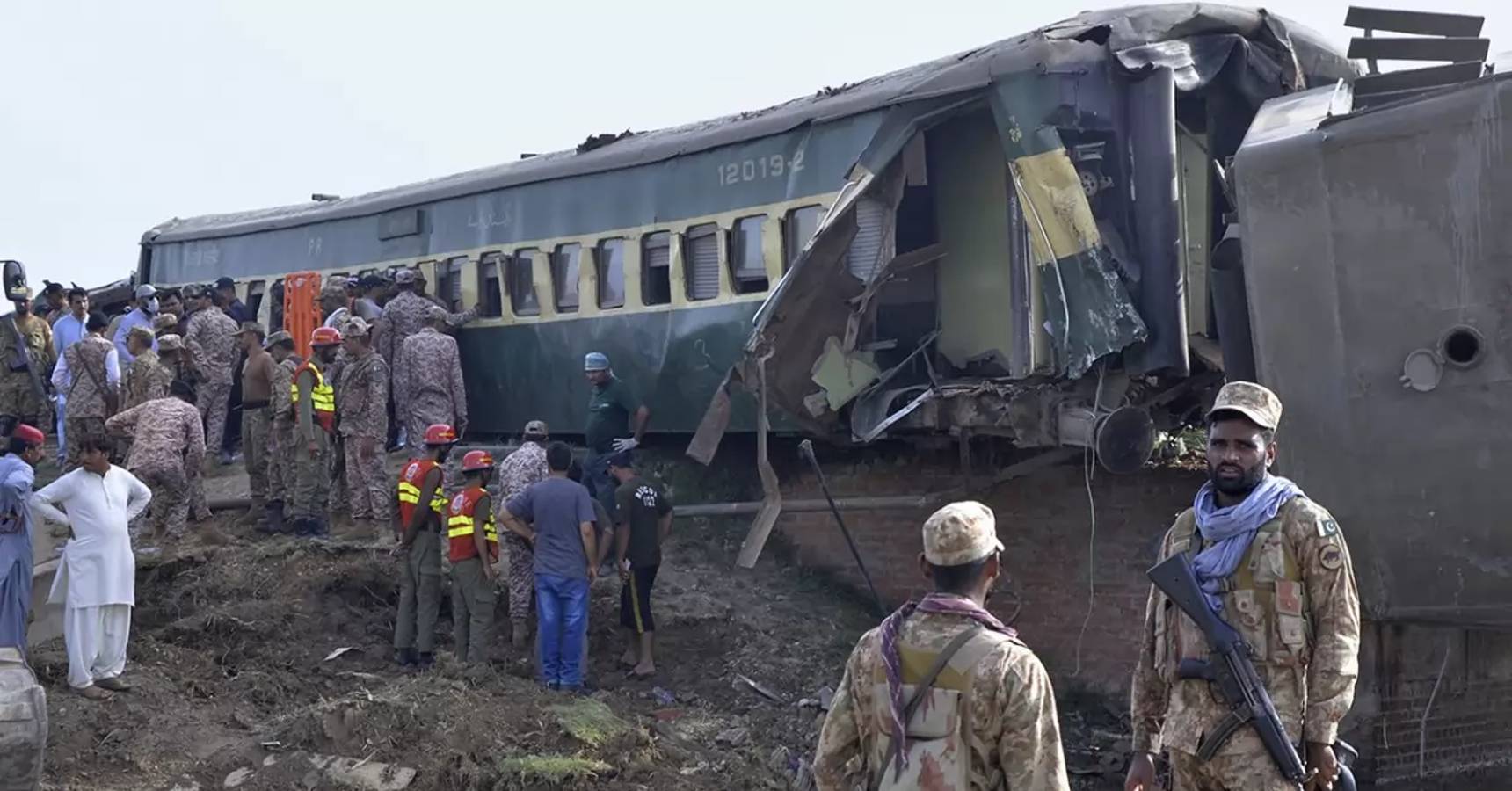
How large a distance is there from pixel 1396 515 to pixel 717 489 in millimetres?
6796

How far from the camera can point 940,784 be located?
170 inches

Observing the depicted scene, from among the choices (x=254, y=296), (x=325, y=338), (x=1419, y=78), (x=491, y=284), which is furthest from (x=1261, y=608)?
(x=254, y=296)

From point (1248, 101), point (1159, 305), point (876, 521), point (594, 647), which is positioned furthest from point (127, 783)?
point (1248, 101)

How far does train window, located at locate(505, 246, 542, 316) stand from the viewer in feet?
51.0

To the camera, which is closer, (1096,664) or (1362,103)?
(1362,103)

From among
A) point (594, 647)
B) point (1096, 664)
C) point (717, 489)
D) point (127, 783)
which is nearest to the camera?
point (127, 783)

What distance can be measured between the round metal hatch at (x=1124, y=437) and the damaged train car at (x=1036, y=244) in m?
0.01

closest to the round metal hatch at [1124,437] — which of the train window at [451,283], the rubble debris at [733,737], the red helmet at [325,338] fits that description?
the rubble debris at [733,737]

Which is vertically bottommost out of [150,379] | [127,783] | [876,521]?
[127,783]

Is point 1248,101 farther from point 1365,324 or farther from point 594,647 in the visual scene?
point 594,647

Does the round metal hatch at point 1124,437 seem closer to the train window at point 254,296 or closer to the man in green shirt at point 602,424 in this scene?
the man in green shirt at point 602,424

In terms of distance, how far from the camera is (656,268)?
13984 millimetres

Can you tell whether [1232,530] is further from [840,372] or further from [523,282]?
[523,282]

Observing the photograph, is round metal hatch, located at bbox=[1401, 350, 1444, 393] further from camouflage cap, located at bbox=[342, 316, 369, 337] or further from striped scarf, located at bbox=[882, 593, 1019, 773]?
camouflage cap, located at bbox=[342, 316, 369, 337]
